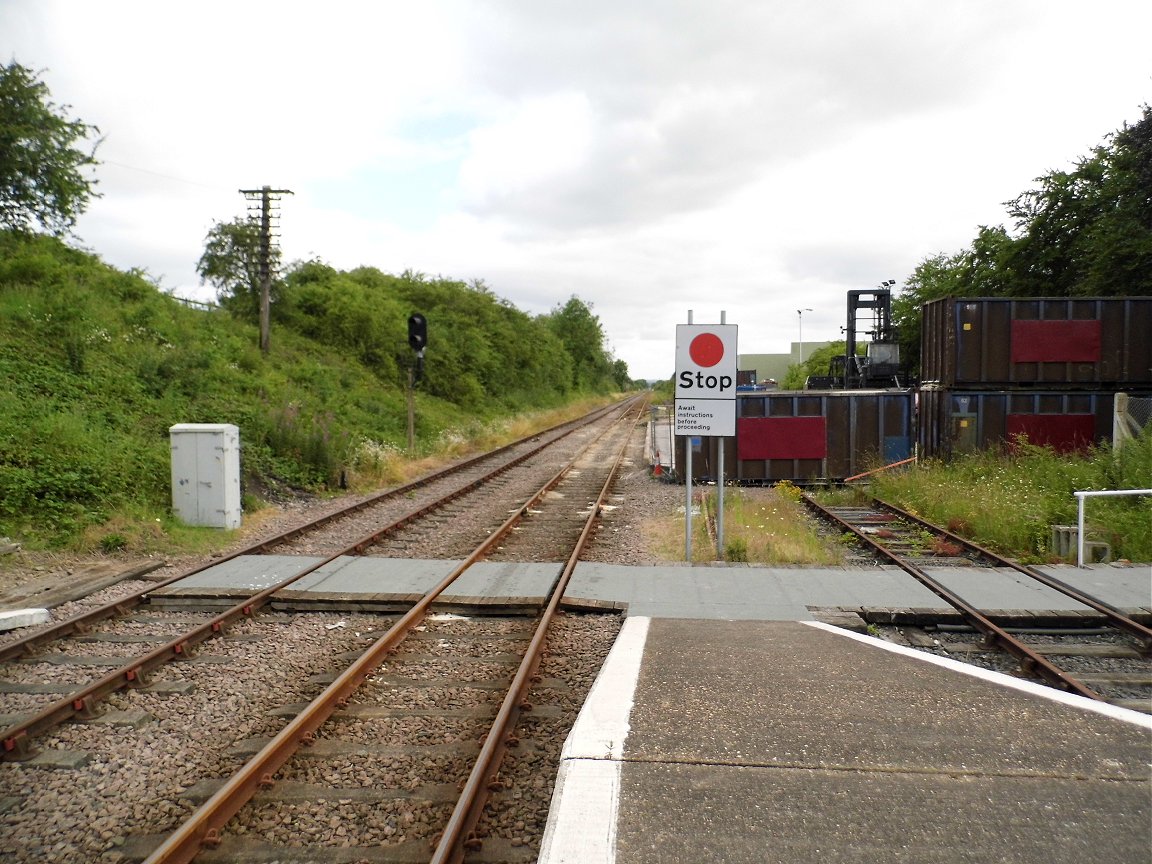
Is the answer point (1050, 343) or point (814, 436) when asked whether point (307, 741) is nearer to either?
point (814, 436)

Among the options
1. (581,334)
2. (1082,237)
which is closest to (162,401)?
(1082,237)

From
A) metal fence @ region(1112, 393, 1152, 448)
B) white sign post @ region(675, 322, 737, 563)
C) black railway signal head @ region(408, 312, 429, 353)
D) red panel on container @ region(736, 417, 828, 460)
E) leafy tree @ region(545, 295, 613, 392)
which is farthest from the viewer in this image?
leafy tree @ region(545, 295, 613, 392)

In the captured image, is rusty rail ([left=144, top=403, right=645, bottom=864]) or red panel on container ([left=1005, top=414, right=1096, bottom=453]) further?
red panel on container ([left=1005, top=414, right=1096, bottom=453])

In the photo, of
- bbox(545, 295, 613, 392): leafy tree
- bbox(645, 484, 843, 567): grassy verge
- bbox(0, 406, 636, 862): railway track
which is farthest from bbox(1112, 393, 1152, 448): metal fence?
bbox(545, 295, 613, 392): leafy tree

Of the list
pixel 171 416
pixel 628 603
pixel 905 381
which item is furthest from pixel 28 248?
pixel 905 381

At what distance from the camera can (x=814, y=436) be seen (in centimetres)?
1836

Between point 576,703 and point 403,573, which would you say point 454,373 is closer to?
point 403,573

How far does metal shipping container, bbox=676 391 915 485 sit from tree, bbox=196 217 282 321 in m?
20.6

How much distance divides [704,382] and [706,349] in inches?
15.5

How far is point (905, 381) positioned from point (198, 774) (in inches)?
1328

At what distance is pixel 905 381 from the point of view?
34219 millimetres

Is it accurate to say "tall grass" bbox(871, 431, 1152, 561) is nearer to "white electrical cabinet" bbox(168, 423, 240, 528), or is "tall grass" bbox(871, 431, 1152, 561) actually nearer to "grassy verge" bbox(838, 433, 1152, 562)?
"grassy verge" bbox(838, 433, 1152, 562)

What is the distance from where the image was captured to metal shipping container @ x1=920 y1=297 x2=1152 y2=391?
17.1 m

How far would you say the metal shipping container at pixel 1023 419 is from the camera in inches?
676
